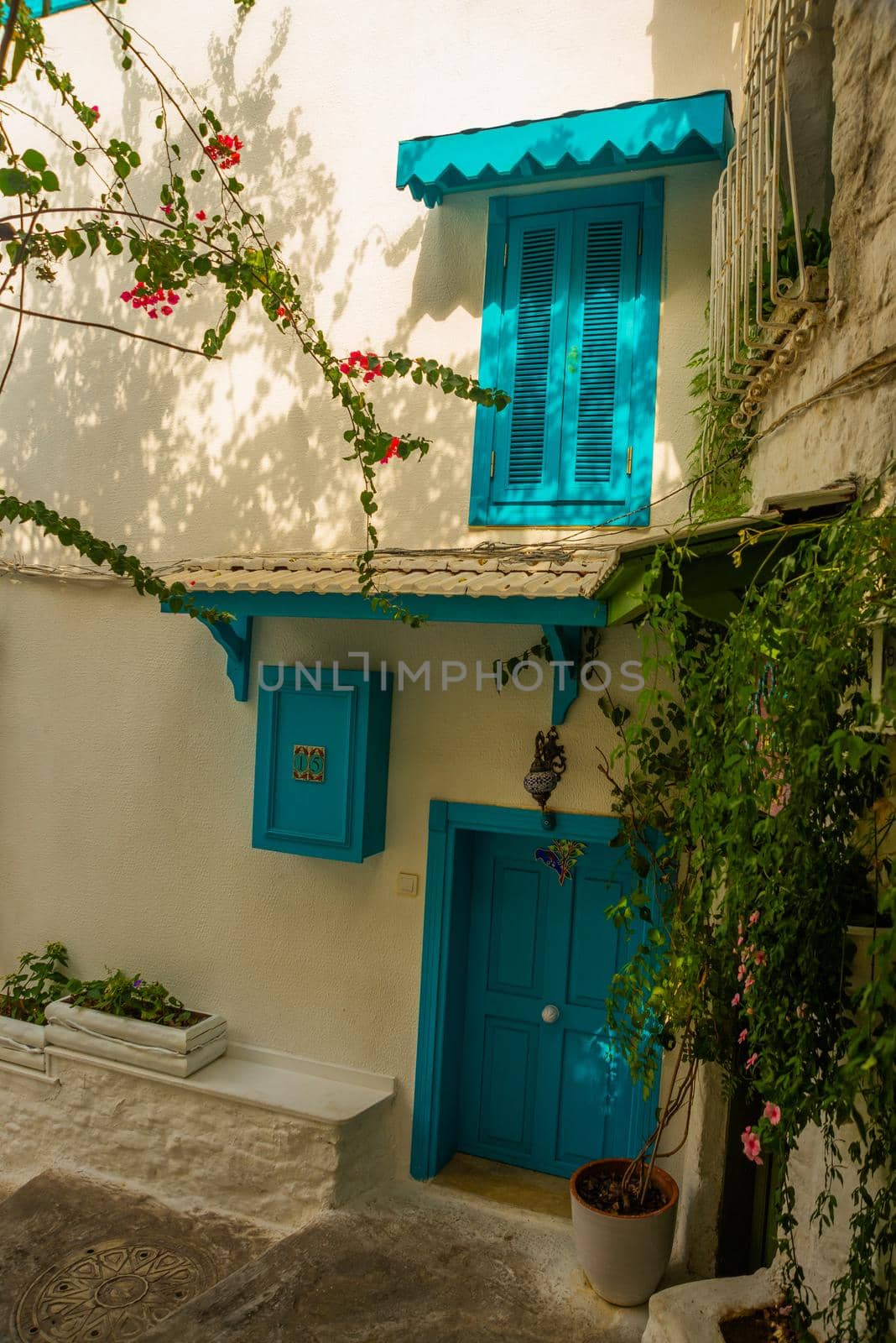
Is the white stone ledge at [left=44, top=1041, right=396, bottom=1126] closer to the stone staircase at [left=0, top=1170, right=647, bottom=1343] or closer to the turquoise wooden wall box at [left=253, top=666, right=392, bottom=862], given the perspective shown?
the stone staircase at [left=0, top=1170, right=647, bottom=1343]

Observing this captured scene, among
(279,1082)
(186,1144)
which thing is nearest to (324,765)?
(279,1082)

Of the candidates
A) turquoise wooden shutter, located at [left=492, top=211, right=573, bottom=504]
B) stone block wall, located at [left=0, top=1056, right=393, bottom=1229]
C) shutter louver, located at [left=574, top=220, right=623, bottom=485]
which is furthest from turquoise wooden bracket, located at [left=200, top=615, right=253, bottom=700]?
stone block wall, located at [left=0, top=1056, right=393, bottom=1229]

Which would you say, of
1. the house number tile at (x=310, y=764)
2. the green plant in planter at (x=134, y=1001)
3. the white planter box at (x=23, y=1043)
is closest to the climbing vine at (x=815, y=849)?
the house number tile at (x=310, y=764)

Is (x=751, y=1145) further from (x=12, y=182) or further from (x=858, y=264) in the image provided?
(x=12, y=182)

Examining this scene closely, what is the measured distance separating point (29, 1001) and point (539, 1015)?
3.17 m

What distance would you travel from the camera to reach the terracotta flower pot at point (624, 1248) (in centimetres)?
411

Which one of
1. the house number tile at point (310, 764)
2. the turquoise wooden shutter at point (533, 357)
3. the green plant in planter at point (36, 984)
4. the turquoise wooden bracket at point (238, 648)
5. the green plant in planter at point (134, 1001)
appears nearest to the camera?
the turquoise wooden shutter at point (533, 357)

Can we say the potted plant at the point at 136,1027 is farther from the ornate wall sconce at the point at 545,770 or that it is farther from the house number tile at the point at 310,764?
the ornate wall sconce at the point at 545,770

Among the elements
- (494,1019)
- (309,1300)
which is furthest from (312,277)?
(309,1300)

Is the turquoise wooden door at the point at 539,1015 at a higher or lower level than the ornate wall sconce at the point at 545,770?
lower

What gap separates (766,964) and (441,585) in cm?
228

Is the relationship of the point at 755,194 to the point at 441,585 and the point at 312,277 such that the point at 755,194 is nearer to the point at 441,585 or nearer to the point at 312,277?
the point at 441,585

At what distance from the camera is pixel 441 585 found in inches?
164

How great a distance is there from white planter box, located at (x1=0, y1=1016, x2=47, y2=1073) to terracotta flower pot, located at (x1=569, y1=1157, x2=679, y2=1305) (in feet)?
10.9
